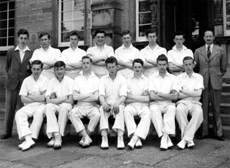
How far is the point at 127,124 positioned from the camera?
5285mm

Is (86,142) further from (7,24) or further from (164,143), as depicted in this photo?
(7,24)

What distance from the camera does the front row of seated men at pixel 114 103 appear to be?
5270 millimetres

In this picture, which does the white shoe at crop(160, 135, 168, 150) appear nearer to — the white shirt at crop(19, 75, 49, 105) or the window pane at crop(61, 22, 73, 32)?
the white shirt at crop(19, 75, 49, 105)

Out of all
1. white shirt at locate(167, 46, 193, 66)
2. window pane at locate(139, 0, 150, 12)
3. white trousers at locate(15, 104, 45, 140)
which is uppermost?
window pane at locate(139, 0, 150, 12)

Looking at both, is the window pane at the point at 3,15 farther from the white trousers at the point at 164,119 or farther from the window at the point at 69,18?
the white trousers at the point at 164,119

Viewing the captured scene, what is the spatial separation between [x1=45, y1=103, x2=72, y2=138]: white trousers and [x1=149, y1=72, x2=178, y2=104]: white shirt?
155 cm

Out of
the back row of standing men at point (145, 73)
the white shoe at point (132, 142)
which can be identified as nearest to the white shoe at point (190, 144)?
the back row of standing men at point (145, 73)

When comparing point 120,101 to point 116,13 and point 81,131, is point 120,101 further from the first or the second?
point 116,13

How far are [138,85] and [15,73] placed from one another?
2496 mm

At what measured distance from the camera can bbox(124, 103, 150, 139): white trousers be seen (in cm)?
520

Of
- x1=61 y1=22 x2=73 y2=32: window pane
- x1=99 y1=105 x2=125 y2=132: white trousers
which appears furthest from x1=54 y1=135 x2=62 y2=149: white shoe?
x1=61 y1=22 x2=73 y2=32: window pane

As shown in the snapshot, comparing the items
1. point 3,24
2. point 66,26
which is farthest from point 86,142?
point 3,24

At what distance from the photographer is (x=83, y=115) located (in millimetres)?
5551

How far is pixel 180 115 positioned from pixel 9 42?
30.3 feet
